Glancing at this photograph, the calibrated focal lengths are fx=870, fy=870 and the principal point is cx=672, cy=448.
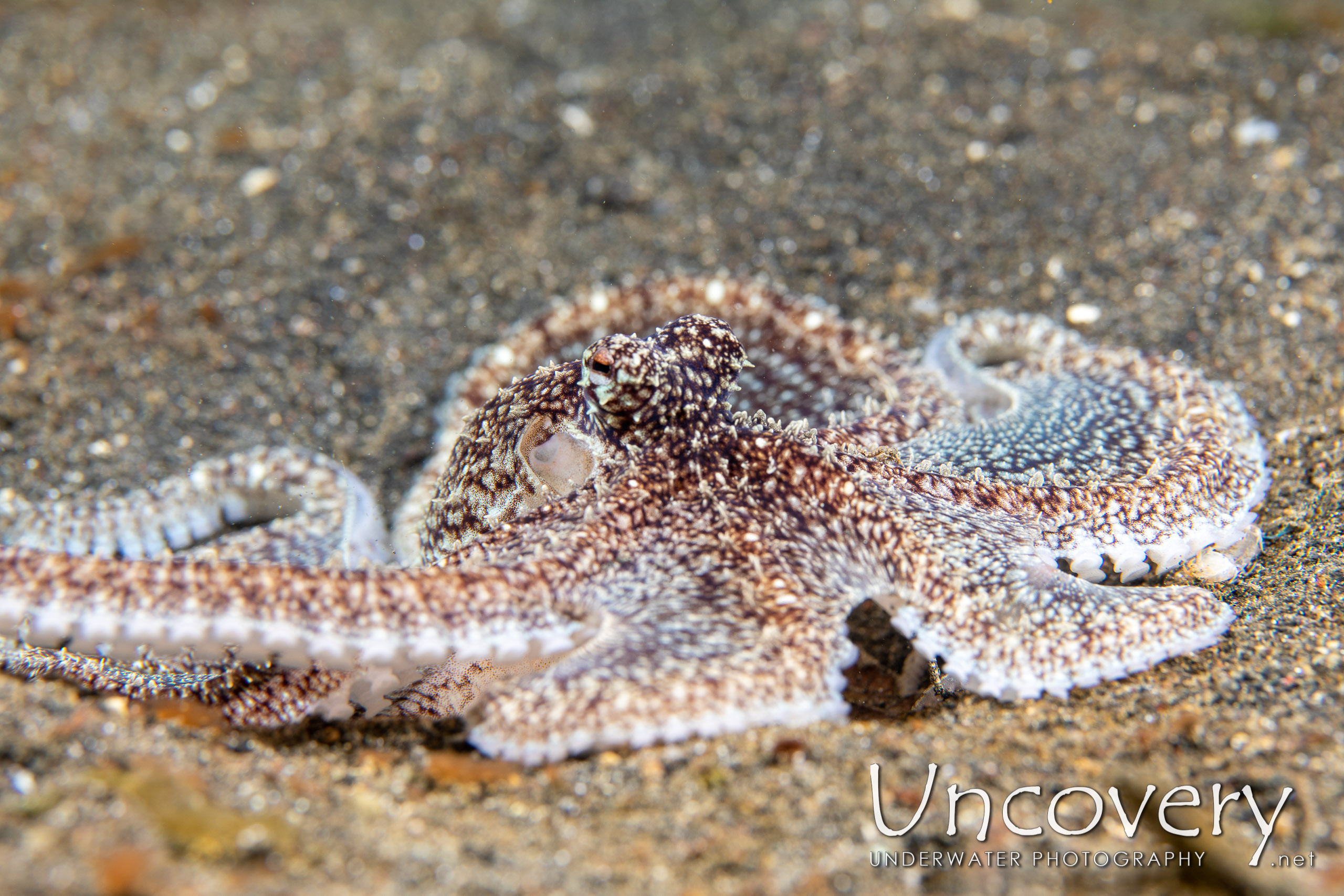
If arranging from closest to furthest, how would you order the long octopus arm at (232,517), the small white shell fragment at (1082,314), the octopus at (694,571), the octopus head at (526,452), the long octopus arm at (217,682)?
the octopus at (694,571) → the long octopus arm at (217,682) → the octopus head at (526,452) → the long octopus arm at (232,517) → the small white shell fragment at (1082,314)

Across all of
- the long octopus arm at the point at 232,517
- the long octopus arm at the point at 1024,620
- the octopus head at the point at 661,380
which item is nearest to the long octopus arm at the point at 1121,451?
the long octopus arm at the point at 1024,620

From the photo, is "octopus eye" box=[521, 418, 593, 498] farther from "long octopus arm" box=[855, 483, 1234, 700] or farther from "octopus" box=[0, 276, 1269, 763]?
"long octopus arm" box=[855, 483, 1234, 700]

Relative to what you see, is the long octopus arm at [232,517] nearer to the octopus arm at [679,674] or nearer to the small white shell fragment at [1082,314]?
the octopus arm at [679,674]

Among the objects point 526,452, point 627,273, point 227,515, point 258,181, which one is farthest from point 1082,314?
point 258,181

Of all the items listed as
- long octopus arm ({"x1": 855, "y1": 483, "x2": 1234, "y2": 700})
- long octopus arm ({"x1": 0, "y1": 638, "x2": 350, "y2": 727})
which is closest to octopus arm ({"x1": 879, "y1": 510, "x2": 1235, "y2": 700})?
long octopus arm ({"x1": 855, "y1": 483, "x2": 1234, "y2": 700})

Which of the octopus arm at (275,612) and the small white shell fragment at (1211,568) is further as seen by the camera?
the small white shell fragment at (1211,568)

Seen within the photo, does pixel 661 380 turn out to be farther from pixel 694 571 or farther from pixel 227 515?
pixel 227 515

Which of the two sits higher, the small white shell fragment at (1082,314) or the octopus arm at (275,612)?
the small white shell fragment at (1082,314)
